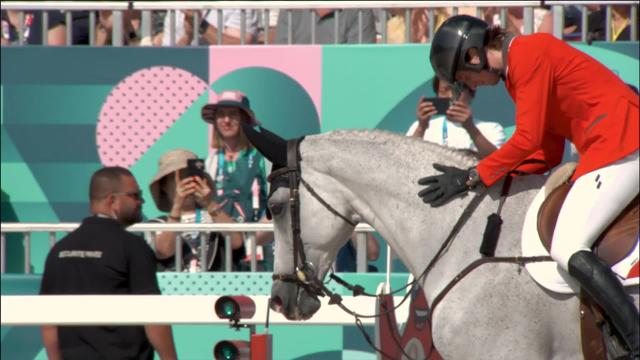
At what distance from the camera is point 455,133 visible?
366 inches

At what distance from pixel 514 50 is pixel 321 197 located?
1.11 metres

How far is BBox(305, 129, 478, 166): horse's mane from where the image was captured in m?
6.01

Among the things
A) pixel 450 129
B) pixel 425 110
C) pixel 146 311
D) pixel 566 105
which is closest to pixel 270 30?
pixel 425 110

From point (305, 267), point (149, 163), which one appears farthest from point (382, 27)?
point (305, 267)

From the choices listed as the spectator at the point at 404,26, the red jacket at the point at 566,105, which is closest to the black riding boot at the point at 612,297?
the red jacket at the point at 566,105

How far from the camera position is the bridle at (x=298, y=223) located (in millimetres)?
6062

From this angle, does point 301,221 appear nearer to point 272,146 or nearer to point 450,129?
point 272,146

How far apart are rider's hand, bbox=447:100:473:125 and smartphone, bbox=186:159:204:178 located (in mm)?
1818

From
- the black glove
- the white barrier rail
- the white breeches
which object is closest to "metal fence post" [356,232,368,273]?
the white barrier rail

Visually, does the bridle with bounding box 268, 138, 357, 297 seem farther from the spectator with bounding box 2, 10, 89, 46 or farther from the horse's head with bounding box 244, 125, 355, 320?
the spectator with bounding box 2, 10, 89, 46

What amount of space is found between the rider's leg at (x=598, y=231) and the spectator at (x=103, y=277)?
2.79 meters

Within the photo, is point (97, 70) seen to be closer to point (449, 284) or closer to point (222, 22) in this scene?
point (222, 22)

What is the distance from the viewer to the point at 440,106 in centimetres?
928

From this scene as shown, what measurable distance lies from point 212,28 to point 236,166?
1.79m
